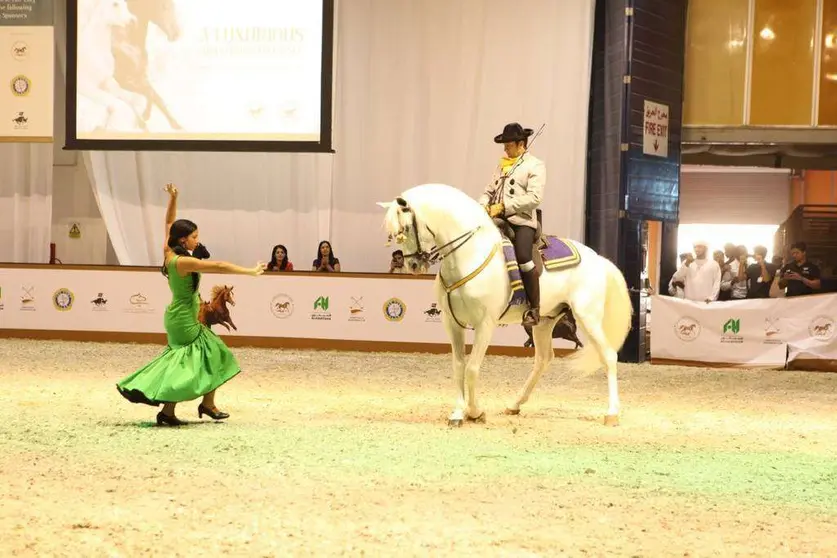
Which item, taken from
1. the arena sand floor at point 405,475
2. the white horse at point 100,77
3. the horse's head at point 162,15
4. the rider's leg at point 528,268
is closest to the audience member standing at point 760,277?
the arena sand floor at point 405,475

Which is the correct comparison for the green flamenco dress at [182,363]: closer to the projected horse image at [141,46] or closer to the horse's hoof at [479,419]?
the horse's hoof at [479,419]

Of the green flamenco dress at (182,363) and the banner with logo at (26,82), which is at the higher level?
the banner with logo at (26,82)

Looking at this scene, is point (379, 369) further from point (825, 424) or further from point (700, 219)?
point (700, 219)

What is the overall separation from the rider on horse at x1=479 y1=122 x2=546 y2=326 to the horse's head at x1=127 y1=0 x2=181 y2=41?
323 inches

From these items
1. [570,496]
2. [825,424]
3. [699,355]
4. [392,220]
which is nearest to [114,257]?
[699,355]

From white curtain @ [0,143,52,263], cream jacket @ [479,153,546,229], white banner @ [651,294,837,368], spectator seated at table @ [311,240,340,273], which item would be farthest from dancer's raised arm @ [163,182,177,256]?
white curtain @ [0,143,52,263]

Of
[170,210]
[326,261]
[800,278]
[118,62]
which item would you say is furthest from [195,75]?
[800,278]

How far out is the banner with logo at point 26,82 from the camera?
15461mm

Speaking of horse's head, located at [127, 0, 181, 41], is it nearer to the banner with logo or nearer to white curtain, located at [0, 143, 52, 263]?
the banner with logo

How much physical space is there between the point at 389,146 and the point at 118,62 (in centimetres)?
418

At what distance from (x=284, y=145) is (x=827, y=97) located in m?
8.42

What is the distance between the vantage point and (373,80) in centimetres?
1600

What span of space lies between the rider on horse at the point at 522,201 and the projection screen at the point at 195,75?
22.0 ft

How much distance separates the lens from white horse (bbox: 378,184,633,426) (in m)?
7.44
